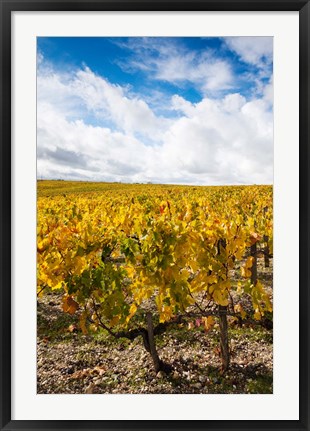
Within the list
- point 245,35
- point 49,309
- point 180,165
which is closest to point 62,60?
point 180,165

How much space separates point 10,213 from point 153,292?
1.25 metres

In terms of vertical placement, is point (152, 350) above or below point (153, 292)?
below

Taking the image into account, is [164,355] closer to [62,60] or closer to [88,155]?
[88,155]

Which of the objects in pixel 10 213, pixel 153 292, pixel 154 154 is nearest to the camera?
pixel 10 213

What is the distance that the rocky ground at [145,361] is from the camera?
2.16 m

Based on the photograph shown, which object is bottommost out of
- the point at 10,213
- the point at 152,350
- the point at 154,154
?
the point at 152,350

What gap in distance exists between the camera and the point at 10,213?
175 centimetres

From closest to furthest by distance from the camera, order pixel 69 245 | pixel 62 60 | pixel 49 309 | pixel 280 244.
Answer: pixel 280 244 → pixel 62 60 → pixel 69 245 → pixel 49 309

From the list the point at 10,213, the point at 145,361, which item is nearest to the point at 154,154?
the point at 10,213

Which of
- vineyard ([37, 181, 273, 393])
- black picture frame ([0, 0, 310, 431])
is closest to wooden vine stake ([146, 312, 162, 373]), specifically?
vineyard ([37, 181, 273, 393])

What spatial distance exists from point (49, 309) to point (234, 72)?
2672 millimetres

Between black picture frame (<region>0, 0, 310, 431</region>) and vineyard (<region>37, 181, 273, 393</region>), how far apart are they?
30 cm

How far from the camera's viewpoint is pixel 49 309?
9.23 feet

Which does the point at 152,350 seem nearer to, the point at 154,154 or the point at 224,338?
the point at 224,338
